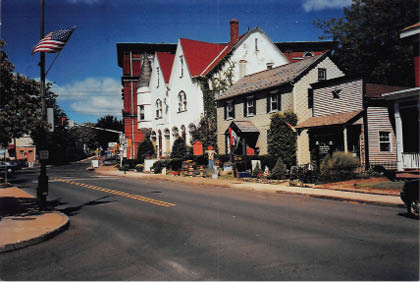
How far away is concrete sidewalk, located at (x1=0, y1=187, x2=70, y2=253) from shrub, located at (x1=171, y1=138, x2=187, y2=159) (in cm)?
2499

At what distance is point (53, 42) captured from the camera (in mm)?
14008

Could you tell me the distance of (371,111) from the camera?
80.5 ft

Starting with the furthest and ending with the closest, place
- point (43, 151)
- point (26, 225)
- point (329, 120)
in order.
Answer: point (329, 120)
point (43, 151)
point (26, 225)

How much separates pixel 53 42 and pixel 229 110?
936 inches

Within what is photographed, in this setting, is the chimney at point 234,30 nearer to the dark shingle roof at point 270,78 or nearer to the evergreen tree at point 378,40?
the dark shingle roof at point 270,78

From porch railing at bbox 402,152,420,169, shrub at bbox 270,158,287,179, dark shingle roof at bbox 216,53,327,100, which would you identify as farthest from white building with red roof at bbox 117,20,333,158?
porch railing at bbox 402,152,420,169

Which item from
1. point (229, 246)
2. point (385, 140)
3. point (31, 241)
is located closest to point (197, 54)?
point (385, 140)

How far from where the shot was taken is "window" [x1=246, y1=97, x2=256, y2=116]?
33.4 metres

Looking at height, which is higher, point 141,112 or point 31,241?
point 141,112

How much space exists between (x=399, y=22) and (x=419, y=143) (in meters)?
22.6

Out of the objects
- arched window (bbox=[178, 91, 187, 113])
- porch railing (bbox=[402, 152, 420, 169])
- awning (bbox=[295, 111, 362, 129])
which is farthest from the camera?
arched window (bbox=[178, 91, 187, 113])

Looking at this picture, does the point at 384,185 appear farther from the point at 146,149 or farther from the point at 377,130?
the point at 146,149

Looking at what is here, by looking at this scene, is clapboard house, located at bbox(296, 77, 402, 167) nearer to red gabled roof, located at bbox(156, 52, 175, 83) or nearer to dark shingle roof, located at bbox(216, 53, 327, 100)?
dark shingle roof, located at bbox(216, 53, 327, 100)

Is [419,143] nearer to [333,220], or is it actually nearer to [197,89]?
[333,220]
